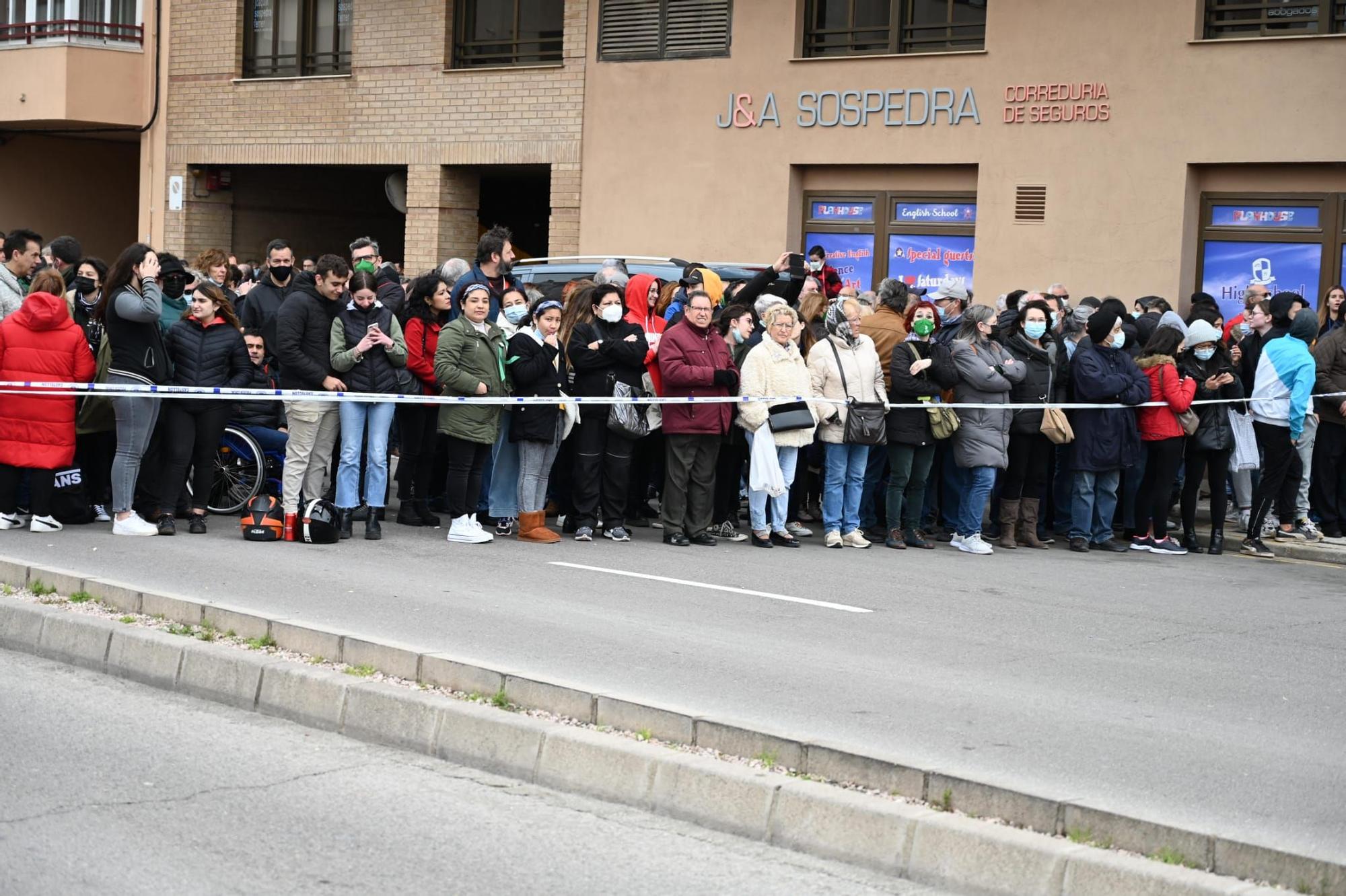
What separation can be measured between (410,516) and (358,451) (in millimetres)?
1045

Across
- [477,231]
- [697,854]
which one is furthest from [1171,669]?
[477,231]

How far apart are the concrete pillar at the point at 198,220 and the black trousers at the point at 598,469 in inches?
658

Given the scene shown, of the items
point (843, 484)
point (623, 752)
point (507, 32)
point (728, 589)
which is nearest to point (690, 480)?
point (843, 484)

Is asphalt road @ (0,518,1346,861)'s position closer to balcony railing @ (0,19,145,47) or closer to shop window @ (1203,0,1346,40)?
shop window @ (1203,0,1346,40)

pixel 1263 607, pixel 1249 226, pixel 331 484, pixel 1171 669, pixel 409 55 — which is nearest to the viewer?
pixel 1171 669

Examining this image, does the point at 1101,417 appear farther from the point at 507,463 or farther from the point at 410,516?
the point at 410,516

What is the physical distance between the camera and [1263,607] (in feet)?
35.7

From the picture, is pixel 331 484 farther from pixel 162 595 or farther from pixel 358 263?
pixel 162 595

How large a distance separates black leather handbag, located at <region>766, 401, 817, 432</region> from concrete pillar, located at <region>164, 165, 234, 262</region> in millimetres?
17491

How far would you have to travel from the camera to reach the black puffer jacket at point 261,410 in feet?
42.2

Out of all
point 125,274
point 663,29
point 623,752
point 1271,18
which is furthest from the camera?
point 663,29

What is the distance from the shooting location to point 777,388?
12.7 m

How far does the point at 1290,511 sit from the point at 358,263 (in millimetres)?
8124

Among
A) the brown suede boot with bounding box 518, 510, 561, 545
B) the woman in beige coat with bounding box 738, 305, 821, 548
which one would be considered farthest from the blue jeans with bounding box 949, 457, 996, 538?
the brown suede boot with bounding box 518, 510, 561, 545
